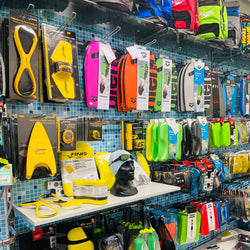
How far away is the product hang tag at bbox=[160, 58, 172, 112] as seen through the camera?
7.39 ft

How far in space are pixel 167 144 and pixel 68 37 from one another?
117 cm

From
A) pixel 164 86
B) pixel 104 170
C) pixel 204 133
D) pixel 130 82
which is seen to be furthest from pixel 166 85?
pixel 104 170

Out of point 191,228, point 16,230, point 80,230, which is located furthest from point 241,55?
point 16,230

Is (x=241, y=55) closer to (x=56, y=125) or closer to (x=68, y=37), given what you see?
(x=68, y=37)

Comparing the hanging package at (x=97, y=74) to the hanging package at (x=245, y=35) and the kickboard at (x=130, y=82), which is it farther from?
the hanging package at (x=245, y=35)

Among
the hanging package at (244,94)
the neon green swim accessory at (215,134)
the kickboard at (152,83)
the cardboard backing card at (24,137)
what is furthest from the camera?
the hanging package at (244,94)

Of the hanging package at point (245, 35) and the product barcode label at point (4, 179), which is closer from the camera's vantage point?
the product barcode label at point (4, 179)

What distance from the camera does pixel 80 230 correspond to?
64.9 inches

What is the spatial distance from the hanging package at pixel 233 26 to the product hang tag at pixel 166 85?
881 millimetres

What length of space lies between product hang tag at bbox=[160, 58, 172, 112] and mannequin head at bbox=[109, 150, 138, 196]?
0.72 m

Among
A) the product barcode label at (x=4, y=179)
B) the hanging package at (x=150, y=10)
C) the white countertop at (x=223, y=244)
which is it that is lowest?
the white countertop at (x=223, y=244)

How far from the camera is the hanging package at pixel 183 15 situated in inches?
88.3

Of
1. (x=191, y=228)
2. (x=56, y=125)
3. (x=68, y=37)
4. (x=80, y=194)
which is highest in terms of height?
(x=68, y=37)

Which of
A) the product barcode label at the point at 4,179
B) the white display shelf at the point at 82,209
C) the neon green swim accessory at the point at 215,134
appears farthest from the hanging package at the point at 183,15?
the product barcode label at the point at 4,179
